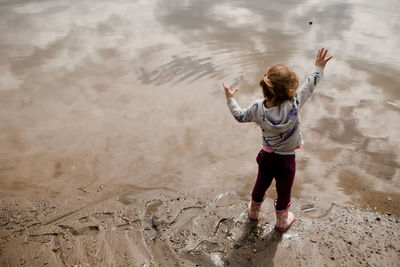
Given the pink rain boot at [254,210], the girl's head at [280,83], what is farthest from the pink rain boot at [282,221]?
the girl's head at [280,83]

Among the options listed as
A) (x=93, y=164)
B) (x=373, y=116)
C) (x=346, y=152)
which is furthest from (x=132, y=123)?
(x=373, y=116)

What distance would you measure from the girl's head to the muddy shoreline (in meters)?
1.31

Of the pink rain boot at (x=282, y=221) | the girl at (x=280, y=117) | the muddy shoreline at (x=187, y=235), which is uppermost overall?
the girl at (x=280, y=117)

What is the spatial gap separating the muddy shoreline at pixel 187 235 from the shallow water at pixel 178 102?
0.73ft

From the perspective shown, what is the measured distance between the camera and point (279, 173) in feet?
8.10

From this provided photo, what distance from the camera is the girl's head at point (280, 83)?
6.96ft

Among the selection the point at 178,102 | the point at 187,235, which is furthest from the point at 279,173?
the point at 178,102

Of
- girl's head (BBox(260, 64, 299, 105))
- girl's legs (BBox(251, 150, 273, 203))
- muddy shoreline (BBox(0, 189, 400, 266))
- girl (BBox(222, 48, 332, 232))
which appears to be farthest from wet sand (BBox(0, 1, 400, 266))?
girl's head (BBox(260, 64, 299, 105))

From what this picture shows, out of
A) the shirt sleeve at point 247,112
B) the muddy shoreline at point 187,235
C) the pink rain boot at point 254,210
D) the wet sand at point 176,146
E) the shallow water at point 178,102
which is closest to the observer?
the shirt sleeve at point 247,112

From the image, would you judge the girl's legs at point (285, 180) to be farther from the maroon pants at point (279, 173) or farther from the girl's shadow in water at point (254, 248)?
the girl's shadow in water at point (254, 248)

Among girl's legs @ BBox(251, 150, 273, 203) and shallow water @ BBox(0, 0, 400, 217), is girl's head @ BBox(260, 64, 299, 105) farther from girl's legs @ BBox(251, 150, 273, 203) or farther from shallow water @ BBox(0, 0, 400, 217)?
shallow water @ BBox(0, 0, 400, 217)

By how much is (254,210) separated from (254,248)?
0.36 meters

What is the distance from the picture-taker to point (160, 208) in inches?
116

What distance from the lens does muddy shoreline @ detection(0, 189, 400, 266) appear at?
246 centimetres
